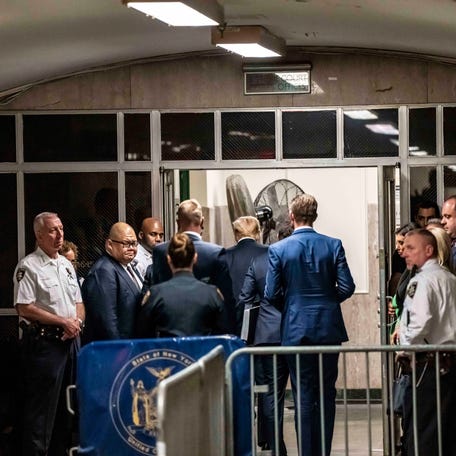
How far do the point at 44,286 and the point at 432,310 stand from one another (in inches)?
107

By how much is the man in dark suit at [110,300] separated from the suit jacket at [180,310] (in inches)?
39.8

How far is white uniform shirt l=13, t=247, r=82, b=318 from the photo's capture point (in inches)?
329

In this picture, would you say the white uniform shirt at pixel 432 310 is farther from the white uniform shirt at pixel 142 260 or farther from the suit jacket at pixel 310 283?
the white uniform shirt at pixel 142 260

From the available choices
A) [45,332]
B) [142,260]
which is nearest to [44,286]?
[45,332]

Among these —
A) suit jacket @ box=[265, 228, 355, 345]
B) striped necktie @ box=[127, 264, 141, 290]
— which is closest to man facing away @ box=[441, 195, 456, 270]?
suit jacket @ box=[265, 228, 355, 345]

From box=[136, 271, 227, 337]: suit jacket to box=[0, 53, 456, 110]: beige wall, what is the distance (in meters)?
4.33

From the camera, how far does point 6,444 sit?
8656 millimetres

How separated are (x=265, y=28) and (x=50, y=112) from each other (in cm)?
262

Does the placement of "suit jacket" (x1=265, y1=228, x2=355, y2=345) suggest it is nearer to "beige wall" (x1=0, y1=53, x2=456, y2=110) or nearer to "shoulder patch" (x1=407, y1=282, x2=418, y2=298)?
"shoulder patch" (x1=407, y1=282, x2=418, y2=298)

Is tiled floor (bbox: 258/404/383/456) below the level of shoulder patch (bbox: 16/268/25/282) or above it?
below

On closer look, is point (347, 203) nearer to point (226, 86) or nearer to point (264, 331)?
point (226, 86)

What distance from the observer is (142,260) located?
9430mm

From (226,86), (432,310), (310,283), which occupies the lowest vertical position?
(432,310)

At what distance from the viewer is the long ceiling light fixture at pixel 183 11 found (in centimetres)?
702
